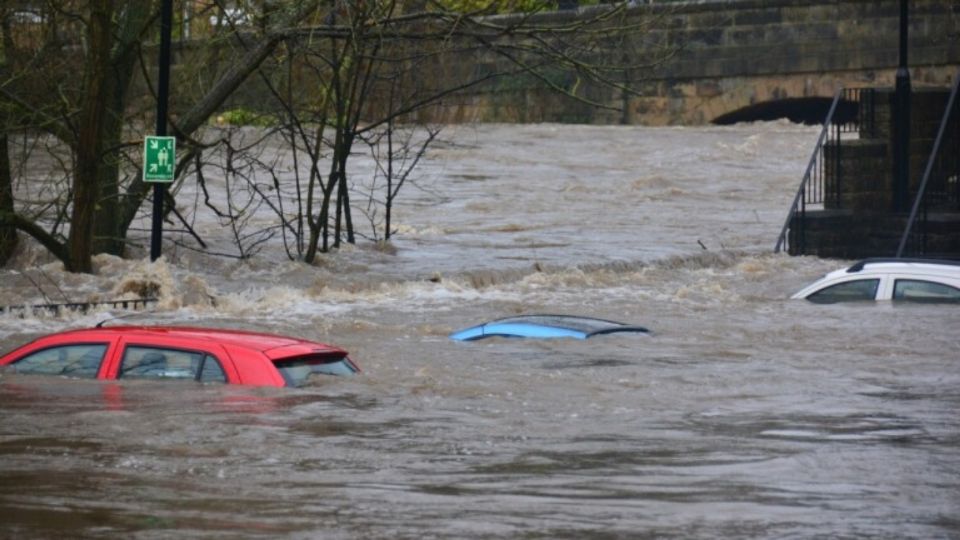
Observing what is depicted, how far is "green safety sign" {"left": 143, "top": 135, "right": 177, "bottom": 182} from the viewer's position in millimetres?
20062

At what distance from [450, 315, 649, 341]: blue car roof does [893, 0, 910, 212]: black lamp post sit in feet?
38.0

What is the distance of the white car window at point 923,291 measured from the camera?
17.2 metres

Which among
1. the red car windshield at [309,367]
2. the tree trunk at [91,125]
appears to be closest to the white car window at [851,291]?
the red car windshield at [309,367]

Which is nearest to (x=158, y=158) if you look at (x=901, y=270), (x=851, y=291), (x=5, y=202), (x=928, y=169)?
(x=5, y=202)

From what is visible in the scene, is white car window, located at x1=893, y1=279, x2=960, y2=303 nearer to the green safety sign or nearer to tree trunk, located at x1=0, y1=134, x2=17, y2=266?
the green safety sign

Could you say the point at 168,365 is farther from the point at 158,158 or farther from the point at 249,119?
the point at 249,119

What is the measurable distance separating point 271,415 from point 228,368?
410mm

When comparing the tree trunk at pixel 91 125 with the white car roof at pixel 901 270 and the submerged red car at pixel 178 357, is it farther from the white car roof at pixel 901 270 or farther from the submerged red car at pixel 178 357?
the white car roof at pixel 901 270

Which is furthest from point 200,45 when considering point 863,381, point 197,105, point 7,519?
point 7,519

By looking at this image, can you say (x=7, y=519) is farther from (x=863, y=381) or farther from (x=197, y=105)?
(x=197, y=105)

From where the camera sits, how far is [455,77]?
4344 centimetres

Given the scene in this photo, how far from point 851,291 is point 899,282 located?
0.49m

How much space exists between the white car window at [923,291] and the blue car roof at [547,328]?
9.40 ft

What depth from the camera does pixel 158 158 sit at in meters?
20.2
